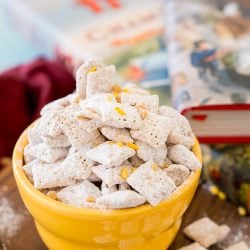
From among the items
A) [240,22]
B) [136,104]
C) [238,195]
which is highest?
[136,104]

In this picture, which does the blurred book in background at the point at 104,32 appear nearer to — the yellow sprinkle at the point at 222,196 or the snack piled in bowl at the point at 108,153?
the yellow sprinkle at the point at 222,196

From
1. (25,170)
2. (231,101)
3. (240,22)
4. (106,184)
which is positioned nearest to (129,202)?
(106,184)

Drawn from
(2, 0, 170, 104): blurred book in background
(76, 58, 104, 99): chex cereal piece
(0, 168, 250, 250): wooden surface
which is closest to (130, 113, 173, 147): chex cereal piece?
(76, 58, 104, 99): chex cereal piece

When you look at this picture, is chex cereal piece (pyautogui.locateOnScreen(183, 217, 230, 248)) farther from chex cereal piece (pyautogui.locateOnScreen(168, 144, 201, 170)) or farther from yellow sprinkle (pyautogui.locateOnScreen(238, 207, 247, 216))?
chex cereal piece (pyautogui.locateOnScreen(168, 144, 201, 170))

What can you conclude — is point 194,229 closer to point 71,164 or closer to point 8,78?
point 71,164

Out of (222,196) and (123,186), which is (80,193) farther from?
(222,196)

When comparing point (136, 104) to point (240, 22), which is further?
point (240, 22)
